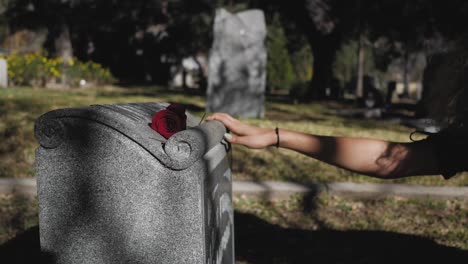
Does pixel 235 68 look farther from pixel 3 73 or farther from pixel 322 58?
pixel 322 58

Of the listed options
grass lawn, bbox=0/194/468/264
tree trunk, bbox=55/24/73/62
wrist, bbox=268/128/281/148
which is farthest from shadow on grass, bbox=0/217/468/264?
tree trunk, bbox=55/24/73/62

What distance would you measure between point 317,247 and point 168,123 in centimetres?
233

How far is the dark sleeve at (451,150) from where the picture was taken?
2215 millimetres

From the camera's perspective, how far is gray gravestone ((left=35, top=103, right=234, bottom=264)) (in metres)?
1.89

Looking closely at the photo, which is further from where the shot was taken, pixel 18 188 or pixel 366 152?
pixel 18 188

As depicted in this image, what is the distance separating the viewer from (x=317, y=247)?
13.1 ft

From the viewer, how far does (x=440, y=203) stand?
16.4 feet

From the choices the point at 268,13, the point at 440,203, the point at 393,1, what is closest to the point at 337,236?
the point at 440,203

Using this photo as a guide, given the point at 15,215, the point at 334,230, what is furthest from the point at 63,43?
the point at 334,230

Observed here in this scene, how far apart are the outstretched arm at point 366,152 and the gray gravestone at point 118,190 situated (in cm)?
55

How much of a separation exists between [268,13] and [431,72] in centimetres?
2240

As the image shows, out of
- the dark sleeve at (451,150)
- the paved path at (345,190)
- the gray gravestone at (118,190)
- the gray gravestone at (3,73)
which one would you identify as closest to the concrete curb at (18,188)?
the paved path at (345,190)

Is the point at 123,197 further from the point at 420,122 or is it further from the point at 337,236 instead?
the point at 420,122

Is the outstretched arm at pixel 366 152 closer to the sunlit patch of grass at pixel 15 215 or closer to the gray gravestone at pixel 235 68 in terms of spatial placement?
the sunlit patch of grass at pixel 15 215
